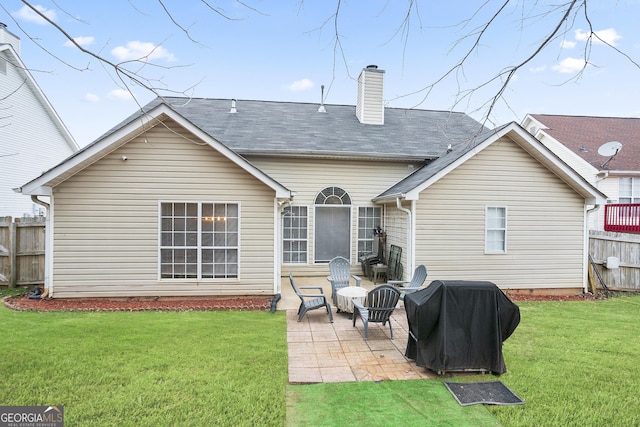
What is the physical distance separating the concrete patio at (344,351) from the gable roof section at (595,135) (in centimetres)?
1308

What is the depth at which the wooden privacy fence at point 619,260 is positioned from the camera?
9.98 m

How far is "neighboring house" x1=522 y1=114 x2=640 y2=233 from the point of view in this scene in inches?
486

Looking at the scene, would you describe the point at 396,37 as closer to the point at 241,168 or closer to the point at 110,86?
the point at 110,86

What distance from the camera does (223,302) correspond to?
324 inches

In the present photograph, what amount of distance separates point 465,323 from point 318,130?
950 centimetres

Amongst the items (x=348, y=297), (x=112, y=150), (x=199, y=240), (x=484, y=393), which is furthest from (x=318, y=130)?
(x=484, y=393)

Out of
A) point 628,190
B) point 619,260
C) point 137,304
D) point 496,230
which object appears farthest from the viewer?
point 628,190

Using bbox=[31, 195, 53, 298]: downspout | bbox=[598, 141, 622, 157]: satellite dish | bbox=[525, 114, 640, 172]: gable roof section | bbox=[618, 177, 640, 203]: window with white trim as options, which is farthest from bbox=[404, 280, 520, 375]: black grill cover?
bbox=[618, 177, 640, 203]: window with white trim

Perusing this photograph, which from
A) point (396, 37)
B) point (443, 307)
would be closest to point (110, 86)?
point (396, 37)

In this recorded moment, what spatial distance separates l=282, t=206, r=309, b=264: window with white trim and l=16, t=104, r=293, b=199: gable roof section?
3122mm

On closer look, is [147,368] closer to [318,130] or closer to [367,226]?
[367,226]

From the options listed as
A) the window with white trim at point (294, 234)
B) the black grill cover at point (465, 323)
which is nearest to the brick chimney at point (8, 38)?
the window with white trim at point (294, 234)

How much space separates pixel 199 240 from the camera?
8.44 metres

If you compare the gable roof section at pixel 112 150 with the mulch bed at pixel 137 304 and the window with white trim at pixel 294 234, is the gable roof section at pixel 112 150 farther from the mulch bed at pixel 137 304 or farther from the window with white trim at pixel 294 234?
the window with white trim at pixel 294 234
